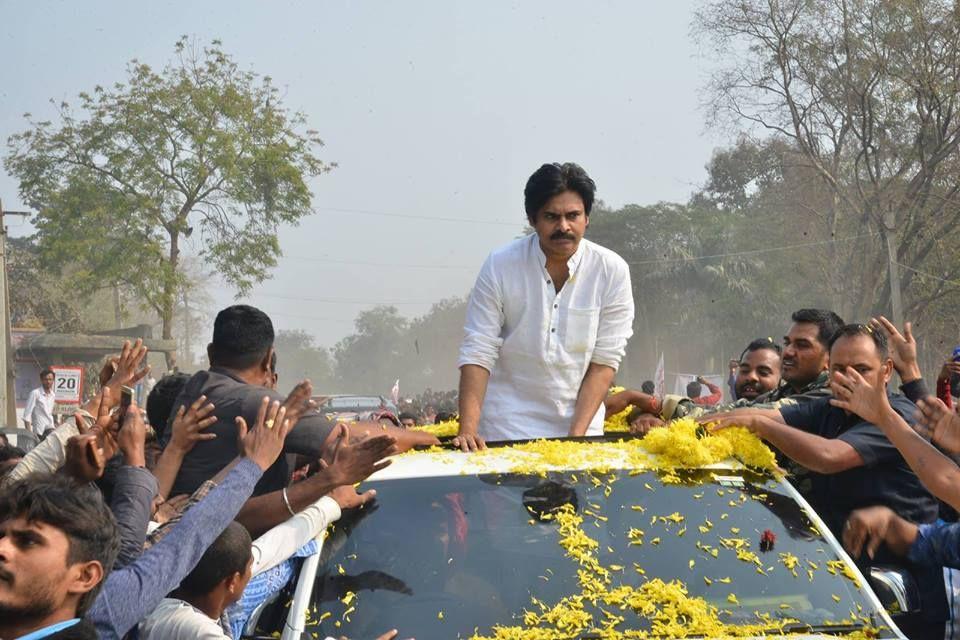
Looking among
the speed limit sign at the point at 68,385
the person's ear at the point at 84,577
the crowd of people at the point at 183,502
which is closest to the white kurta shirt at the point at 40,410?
the speed limit sign at the point at 68,385

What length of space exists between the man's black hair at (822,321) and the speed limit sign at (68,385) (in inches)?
695

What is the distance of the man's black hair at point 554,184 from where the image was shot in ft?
17.6

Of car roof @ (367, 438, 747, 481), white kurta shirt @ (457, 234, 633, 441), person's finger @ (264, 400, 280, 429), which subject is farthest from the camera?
white kurta shirt @ (457, 234, 633, 441)

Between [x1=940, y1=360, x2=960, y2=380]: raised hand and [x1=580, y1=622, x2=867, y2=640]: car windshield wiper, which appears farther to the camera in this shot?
[x1=940, y1=360, x2=960, y2=380]: raised hand

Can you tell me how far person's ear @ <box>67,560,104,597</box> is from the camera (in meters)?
2.88

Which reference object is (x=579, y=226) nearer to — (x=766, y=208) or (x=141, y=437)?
(x=141, y=437)

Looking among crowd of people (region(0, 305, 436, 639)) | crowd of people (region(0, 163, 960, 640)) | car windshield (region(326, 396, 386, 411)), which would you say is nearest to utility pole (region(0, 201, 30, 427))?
car windshield (region(326, 396, 386, 411))

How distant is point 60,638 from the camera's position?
8.59ft

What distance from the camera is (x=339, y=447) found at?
3.92m

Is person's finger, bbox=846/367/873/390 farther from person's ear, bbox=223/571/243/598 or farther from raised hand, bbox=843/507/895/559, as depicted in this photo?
person's ear, bbox=223/571/243/598

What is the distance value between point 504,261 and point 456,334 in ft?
313

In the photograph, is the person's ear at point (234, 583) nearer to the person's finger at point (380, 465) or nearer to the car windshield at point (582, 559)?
the car windshield at point (582, 559)

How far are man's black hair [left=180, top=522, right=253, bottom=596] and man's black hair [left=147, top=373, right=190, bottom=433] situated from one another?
2.02 m

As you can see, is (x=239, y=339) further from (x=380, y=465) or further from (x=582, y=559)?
(x=582, y=559)
